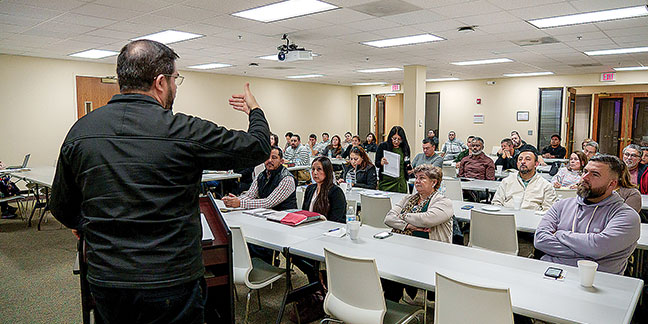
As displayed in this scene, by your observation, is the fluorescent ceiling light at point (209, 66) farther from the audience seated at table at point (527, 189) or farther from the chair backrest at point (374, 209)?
the audience seated at table at point (527, 189)

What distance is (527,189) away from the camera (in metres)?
4.60

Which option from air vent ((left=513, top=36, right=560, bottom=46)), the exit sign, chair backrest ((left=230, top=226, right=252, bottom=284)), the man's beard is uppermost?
air vent ((left=513, top=36, right=560, bottom=46))

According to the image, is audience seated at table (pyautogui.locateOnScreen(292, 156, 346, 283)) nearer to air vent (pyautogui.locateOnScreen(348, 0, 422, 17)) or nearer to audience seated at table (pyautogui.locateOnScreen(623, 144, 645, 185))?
air vent (pyautogui.locateOnScreen(348, 0, 422, 17))

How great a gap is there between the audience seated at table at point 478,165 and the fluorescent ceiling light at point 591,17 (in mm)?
1816

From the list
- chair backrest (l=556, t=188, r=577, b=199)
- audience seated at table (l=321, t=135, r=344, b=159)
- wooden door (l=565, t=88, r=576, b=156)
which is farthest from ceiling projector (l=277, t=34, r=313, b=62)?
wooden door (l=565, t=88, r=576, b=156)

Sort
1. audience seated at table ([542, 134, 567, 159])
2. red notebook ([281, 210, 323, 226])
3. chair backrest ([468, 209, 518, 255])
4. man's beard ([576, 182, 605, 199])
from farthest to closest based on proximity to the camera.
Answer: audience seated at table ([542, 134, 567, 159]), chair backrest ([468, 209, 518, 255]), red notebook ([281, 210, 323, 226]), man's beard ([576, 182, 605, 199])

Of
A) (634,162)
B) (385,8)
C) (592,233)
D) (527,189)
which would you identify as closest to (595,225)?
(592,233)

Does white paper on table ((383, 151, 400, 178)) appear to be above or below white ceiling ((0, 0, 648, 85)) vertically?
below

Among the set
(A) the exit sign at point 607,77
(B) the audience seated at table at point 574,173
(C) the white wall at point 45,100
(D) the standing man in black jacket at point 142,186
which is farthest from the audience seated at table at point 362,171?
(A) the exit sign at point 607,77

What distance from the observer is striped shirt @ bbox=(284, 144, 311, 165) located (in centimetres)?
959

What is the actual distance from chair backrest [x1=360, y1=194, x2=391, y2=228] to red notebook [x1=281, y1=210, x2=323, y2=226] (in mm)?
987

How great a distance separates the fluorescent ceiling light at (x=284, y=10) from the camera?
486 cm

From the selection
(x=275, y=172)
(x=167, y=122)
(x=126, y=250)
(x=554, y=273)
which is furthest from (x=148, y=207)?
(x=275, y=172)

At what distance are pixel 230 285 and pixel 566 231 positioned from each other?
2.26 meters
